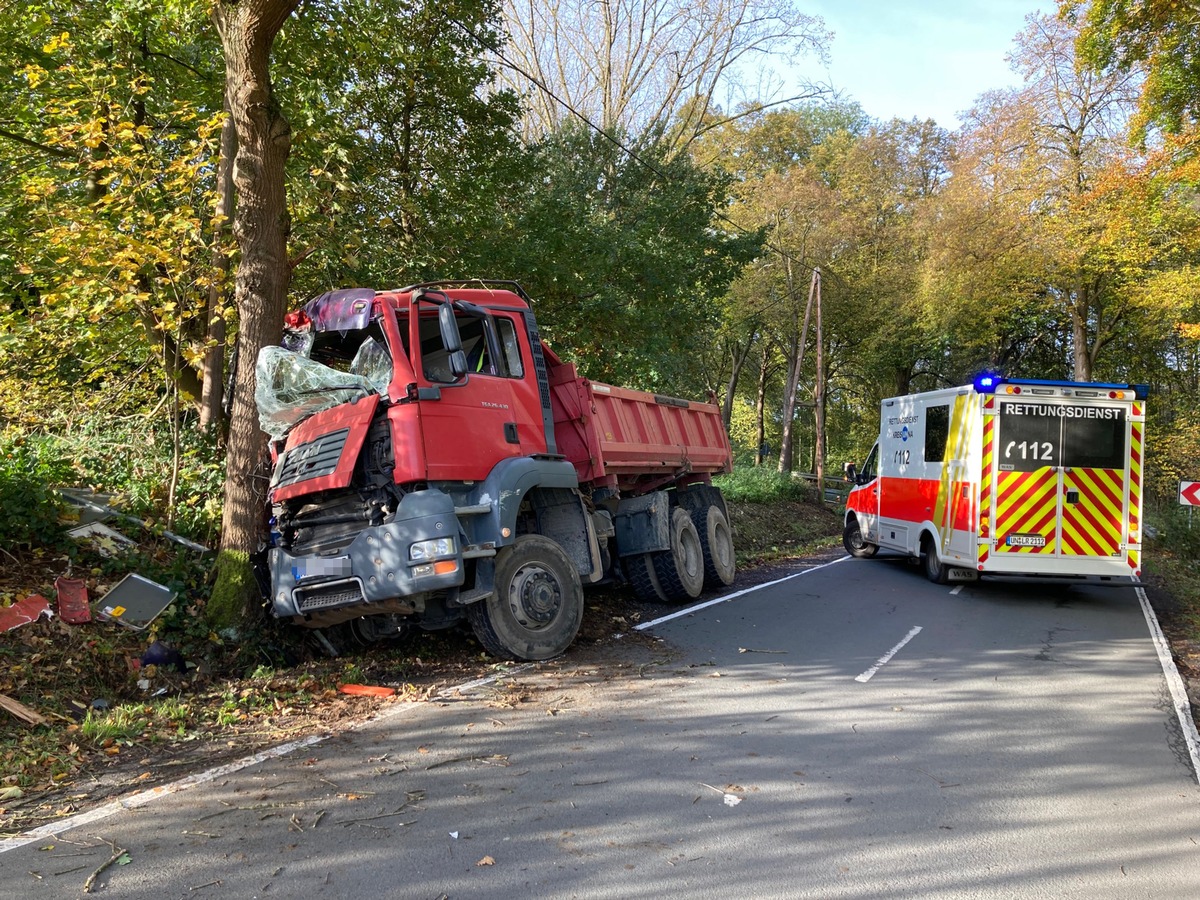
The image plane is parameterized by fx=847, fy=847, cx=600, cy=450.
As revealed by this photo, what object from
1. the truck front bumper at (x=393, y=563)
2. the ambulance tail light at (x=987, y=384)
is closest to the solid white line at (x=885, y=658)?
the truck front bumper at (x=393, y=563)

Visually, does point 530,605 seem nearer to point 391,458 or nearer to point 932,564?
point 391,458

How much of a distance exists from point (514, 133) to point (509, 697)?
12.2 m

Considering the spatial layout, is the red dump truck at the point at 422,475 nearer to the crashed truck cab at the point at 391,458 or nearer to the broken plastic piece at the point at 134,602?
the crashed truck cab at the point at 391,458

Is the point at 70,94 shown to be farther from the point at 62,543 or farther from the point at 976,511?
the point at 976,511

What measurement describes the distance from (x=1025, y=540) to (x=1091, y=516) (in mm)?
883

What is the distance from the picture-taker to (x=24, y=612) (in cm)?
665


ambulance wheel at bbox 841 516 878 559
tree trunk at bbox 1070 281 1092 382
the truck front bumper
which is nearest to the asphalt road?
the truck front bumper

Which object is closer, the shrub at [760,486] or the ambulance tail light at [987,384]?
the ambulance tail light at [987,384]

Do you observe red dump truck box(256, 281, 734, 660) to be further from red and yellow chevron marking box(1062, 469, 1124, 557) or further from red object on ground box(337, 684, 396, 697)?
red and yellow chevron marking box(1062, 469, 1124, 557)

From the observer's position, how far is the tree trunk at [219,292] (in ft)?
29.3

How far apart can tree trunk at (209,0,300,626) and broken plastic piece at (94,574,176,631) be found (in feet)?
1.40

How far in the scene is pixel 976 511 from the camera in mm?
11016

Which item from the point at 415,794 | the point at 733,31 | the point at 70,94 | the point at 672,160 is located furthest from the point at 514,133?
the point at 733,31

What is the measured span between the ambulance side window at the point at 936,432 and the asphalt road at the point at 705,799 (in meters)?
5.15
